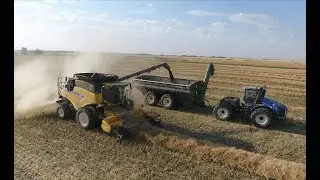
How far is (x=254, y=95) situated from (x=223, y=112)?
5.56ft

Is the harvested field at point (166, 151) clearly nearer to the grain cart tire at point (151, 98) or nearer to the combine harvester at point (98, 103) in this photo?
the combine harvester at point (98, 103)

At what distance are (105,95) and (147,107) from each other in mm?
5122

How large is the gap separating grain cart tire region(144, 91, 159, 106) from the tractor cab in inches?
212

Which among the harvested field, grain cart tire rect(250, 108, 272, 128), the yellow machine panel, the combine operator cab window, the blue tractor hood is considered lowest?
the harvested field

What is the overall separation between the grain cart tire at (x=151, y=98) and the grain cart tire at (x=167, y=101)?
0.51 metres

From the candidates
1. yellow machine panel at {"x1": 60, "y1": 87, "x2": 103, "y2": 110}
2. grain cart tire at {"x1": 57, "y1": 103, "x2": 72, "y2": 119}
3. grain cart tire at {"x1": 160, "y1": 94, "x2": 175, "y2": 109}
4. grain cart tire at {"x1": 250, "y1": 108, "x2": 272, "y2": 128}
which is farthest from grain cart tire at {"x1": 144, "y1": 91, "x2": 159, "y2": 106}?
grain cart tire at {"x1": 250, "y1": 108, "x2": 272, "y2": 128}

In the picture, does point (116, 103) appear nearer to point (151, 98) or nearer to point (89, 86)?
point (89, 86)

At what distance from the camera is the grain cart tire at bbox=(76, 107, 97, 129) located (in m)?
13.4

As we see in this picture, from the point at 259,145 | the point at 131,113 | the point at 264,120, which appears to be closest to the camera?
the point at 259,145

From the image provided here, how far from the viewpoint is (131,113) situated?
14039 millimetres

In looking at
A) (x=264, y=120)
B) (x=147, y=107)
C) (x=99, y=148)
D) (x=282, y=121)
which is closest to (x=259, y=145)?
(x=264, y=120)

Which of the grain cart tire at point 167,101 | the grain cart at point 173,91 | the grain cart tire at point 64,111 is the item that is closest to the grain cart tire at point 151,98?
the grain cart at point 173,91

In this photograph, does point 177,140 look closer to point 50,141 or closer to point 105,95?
point 105,95

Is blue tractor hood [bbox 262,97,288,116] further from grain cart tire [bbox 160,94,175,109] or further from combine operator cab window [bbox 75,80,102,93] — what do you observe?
combine operator cab window [bbox 75,80,102,93]
